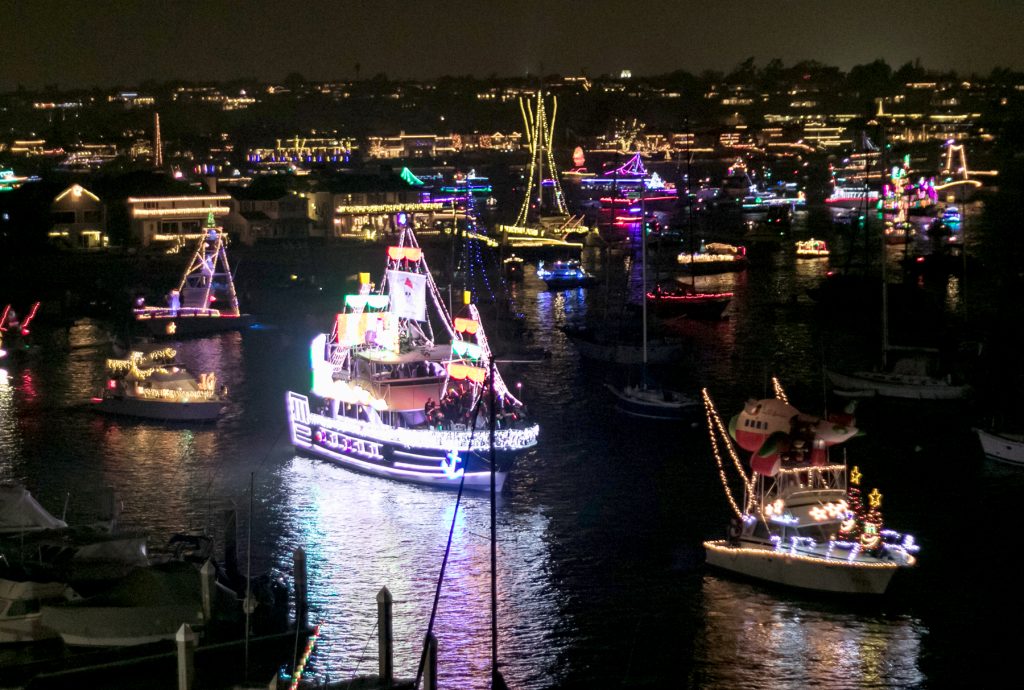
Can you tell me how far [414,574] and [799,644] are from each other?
3.05 metres

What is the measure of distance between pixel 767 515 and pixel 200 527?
16.3 ft

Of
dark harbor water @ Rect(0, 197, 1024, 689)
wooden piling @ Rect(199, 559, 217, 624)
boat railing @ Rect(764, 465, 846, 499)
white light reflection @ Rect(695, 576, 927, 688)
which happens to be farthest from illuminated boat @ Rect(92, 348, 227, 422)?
boat railing @ Rect(764, 465, 846, 499)

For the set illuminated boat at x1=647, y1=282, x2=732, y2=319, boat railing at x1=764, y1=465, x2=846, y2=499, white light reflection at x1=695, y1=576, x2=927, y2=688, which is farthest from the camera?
illuminated boat at x1=647, y1=282, x2=732, y2=319

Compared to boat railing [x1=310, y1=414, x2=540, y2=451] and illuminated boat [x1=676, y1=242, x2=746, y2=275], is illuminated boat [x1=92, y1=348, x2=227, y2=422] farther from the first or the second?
illuminated boat [x1=676, y1=242, x2=746, y2=275]

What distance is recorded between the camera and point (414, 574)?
10648mm

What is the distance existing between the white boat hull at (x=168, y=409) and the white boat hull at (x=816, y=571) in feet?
26.2

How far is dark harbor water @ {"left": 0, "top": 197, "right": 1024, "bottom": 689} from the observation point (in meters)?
9.14

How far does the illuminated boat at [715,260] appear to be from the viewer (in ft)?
107

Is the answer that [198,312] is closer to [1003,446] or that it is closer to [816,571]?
[1003,446]

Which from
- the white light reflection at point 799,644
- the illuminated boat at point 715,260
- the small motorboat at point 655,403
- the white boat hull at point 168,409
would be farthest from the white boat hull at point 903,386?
the illuminated boat at point 715,260

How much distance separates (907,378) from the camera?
16797 millimetres

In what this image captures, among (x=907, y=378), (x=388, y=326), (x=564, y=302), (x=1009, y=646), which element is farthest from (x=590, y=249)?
(x=1009, y=646)

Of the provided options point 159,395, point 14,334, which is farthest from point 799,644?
point 14,334

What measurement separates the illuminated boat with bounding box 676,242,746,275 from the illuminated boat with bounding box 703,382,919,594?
71.2 ft
